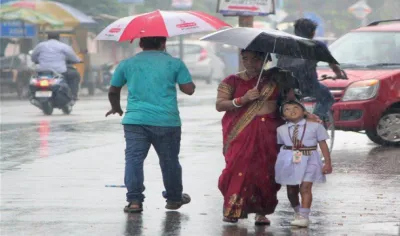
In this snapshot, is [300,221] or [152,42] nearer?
[300,221]

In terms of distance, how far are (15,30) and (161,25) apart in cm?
2745

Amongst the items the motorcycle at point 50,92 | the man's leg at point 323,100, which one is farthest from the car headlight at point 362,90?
the motorcycle at point 50,92

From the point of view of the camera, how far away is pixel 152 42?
Answer: 9.75m

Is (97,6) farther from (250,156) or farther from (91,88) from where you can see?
(250,156)

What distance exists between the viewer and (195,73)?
44438mm

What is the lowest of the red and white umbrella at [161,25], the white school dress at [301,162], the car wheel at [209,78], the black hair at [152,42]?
the car wheel at [209,78]

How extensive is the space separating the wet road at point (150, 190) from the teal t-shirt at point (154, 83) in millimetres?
759

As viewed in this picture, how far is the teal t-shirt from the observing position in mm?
9617

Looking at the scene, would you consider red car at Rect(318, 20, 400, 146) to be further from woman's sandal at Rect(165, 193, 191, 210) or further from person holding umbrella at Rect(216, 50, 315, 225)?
person holding umbrella at Rect(216, 50, 315, 225)

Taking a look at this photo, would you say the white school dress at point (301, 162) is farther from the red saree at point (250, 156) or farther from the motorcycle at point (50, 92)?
the motorcycle at point (50, 92)

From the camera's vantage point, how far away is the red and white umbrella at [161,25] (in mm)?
9500

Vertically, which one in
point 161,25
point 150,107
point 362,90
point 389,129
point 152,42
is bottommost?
point 389,129

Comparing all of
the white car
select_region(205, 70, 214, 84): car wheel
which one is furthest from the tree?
select_region(205, 70, 214, 84): car wheel

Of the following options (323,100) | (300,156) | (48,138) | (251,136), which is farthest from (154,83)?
(48,138)
